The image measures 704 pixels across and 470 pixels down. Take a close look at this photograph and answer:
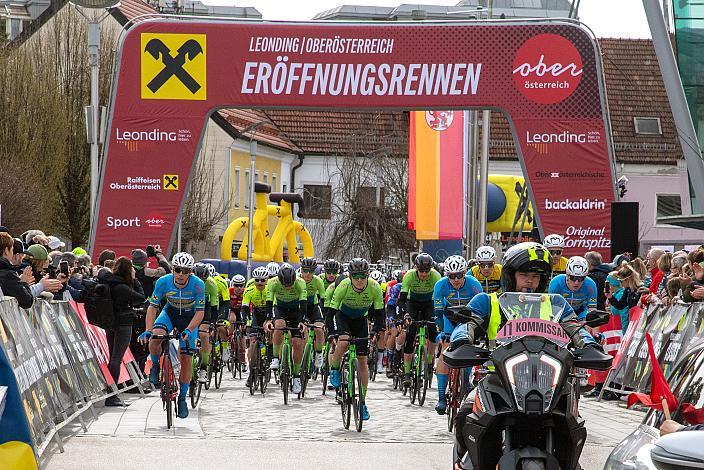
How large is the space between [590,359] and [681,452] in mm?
3582

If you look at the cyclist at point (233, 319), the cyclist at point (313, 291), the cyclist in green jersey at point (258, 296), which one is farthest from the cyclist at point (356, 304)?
the cyclist at point (233, 319)

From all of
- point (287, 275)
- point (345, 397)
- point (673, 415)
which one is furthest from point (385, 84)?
point (673, 415)

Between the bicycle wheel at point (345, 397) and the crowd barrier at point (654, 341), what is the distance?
10.7 feet

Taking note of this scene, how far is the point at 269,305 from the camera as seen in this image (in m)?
19.6

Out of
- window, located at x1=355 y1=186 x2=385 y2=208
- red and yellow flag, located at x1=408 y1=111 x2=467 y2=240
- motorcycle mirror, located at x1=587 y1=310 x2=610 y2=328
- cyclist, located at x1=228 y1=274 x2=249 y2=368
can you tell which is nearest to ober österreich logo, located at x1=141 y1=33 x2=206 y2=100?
cyclist, located at x1=228 y1=274 x2=249 y2=368

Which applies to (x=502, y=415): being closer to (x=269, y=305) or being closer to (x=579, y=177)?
(x=269, y=305)

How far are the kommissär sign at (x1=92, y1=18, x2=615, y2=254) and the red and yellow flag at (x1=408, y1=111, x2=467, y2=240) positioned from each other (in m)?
6.30

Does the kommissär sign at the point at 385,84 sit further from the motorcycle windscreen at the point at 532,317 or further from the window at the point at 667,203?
the window at the point at 667,203

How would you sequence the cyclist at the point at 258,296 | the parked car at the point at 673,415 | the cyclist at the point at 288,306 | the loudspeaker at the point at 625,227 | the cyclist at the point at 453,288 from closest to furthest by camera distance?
1. the parked car at the point at 673,415
2. the cyclist at the point at 453,288
3. the cyclist at the point at 288,306
4. the cyclist at the point at 258,296
5. the loudspeaker at the point at 625,227

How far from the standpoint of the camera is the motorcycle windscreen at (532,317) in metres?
6.82

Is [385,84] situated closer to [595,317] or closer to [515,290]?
[515,290]

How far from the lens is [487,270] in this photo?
1753 cm

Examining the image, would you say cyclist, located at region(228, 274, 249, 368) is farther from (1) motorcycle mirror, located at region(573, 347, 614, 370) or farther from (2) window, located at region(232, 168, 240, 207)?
(2) window, located at region(232, 168, 240, 207)

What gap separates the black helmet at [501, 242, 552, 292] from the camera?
24.5ft
